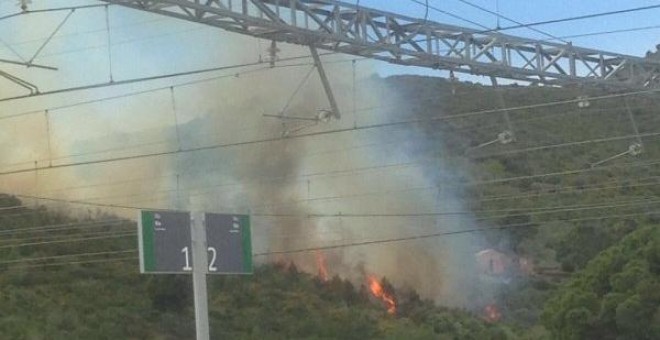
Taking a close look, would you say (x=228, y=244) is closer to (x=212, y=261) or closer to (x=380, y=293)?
(x=212, y=261)

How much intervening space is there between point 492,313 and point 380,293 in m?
6.42

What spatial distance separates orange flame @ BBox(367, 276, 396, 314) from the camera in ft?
212

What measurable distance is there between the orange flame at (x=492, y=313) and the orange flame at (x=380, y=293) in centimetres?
531

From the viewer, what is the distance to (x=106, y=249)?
6606 centimetres

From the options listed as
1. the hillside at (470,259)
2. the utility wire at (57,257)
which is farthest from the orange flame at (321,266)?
the utility wire at (57,257)

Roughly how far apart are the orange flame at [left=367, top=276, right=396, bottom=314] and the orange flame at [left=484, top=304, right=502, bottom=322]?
5.31 meters

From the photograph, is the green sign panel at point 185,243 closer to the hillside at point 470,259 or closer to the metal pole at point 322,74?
the metal pole at point 322,74

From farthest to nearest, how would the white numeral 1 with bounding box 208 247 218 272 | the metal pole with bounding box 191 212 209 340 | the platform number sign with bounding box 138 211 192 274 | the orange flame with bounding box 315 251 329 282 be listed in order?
1. the orange flame with bounding box 315 251 329 282
2. the white numeral 1 with bounding box 208 247 218 272
3. the metal pole with bounding box 191 212 209 340
4. the platform number sign with bounding box 138 211 192 274

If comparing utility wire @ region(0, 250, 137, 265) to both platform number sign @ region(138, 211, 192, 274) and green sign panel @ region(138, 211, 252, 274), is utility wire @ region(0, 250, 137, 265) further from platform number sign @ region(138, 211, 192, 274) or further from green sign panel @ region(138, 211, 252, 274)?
platform number sign @ region(138, 211, 192, 274)

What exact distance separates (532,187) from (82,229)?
79.2ft

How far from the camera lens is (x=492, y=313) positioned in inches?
2608

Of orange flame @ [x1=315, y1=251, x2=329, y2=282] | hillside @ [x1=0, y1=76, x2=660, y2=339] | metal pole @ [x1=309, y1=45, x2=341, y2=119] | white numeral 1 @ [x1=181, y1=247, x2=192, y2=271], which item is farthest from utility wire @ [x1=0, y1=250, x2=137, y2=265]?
white numeral 1 @ [x1=181, y1=247, x2=192, y2=271]

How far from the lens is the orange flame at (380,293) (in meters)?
64.6

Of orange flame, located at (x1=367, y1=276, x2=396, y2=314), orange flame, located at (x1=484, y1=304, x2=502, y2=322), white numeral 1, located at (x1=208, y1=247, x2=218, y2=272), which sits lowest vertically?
orange flame, located at (x1=484, y1=304, x2=502, y2=322)
